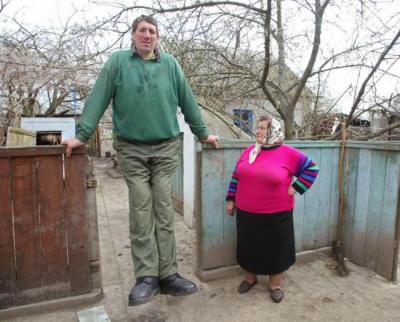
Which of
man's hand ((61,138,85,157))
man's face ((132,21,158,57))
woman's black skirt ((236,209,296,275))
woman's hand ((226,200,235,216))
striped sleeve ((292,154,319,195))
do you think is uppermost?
man's face ((132,21,158,57))

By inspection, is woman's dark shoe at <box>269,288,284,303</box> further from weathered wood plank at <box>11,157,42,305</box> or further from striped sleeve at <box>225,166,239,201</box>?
weathered wood plank at <box>11,157,42,305</box>

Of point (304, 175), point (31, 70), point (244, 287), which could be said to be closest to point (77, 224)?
point (244, 287)

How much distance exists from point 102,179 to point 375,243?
692cm

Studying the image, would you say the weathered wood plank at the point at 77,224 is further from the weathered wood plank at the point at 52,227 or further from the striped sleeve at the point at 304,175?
the striped sleeve at the point at 304,175

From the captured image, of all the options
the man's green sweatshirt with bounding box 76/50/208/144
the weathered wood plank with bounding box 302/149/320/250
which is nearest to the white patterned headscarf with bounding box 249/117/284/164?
the man's green sweatshirt with bounding box 76/50/208/144

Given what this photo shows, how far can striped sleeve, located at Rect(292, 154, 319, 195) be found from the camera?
227cm

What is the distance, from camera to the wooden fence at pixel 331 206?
261 cm

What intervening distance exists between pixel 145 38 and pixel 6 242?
155 cm

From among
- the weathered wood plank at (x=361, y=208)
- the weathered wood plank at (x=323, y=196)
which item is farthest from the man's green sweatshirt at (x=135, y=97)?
the weathered wood plank at (x=361, y=208)

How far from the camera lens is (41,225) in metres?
2.14

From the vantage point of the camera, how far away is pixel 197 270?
2.77 meters

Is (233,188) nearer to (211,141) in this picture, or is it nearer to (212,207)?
(212,207)

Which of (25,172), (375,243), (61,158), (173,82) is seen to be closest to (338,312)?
(375,243)

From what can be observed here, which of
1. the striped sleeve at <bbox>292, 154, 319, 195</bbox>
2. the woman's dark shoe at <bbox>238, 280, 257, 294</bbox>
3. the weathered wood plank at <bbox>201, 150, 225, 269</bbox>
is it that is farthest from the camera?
the weathered wood plank at <bbox>201, 150, 225, 269</bbox>
